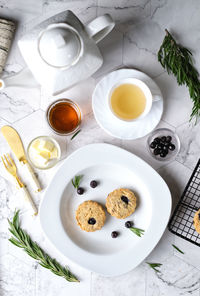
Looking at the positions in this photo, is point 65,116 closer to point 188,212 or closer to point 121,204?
point 121,204

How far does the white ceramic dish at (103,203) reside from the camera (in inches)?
57.1

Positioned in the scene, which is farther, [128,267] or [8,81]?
[128,267]

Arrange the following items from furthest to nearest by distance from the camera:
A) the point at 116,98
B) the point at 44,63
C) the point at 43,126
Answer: the point at 43,126, the point at 116,98, the point at 44,63

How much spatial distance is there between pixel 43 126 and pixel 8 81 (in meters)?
0.31

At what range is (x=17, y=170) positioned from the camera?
153 cm

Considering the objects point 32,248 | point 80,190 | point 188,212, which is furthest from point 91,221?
point 188,212

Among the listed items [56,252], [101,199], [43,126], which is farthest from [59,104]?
[56,252]

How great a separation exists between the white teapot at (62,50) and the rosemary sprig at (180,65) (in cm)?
30

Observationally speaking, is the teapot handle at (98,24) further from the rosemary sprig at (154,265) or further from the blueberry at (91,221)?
the rosemary sprig at (154,265)

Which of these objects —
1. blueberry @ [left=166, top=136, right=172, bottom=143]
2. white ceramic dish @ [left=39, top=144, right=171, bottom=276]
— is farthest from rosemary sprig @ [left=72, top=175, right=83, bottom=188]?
blueberry @ [left=166, top=136, right=172, bottom=143]

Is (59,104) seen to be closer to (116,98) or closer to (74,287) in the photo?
(116,98)

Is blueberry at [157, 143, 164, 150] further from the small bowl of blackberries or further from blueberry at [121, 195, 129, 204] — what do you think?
blueberry at [121, 195, 129, 204]

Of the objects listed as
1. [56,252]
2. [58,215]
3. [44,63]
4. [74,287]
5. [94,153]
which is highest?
[44,63]

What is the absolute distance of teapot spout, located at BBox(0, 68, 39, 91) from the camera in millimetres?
1253
